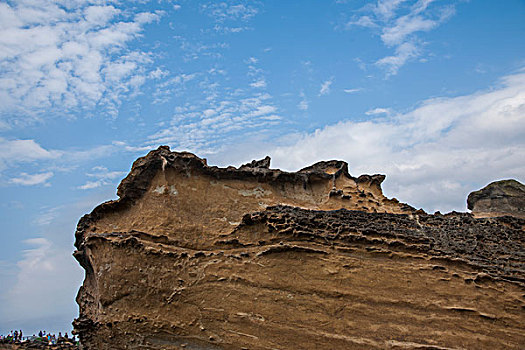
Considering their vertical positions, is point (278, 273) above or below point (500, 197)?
below

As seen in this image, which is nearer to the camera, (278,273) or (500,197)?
(278,273)

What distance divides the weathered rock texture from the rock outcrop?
2.92 metres

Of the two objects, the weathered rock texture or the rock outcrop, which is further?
the rock outcrop

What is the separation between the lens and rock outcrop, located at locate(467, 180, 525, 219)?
35.1ft

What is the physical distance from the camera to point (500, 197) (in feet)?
36.0

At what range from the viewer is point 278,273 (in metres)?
6.95

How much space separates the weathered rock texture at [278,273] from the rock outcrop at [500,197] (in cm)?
292

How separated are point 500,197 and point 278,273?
7358 mm

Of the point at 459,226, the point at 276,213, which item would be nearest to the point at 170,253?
the point at 276,213

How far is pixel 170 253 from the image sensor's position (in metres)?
7.17

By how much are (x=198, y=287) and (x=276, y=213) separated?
1.93 metres

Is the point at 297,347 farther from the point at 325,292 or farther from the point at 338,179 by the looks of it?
the point at 338,179

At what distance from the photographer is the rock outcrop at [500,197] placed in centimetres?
1071

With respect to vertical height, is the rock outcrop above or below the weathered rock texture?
above
